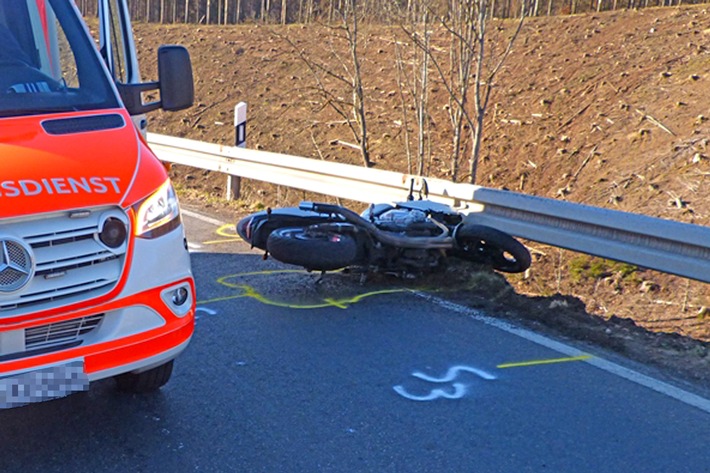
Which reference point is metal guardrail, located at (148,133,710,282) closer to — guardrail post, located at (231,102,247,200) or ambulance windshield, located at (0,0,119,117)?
guardrail post, located at (231,102,247,200)

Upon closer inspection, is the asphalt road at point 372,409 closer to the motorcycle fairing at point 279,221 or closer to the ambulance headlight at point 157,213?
the motorcycle fairing at point 279,221

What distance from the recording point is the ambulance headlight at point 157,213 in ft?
12.9

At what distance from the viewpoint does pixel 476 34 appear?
32.0ft

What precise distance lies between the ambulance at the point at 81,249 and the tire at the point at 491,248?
3.05 meters

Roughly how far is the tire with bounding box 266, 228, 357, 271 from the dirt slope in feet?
5.00

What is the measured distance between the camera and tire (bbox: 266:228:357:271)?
20.5 feet

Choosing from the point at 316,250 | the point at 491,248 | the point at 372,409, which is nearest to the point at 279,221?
the point at 316,250

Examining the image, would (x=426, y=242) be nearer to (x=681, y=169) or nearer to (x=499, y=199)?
(x=499, y=199)

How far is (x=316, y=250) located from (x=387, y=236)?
2.05ft

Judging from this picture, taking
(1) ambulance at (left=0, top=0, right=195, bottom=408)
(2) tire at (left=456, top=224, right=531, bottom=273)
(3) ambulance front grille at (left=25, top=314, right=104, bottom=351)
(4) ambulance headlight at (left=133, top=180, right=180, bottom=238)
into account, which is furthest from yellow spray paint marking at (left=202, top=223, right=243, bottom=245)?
(3) ambulance front grille at (left=25, top=314, right=104, bottom=351)

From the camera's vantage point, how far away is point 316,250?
20.5ft

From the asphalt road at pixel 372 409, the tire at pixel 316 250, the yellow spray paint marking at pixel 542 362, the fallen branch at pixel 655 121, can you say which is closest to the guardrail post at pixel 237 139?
the tire at pixel 316 250

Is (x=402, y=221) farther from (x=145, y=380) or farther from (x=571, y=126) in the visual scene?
(x=571, y=126)

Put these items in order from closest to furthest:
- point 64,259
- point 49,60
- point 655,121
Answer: point 64,259 < point 49,60 < point 655,121
